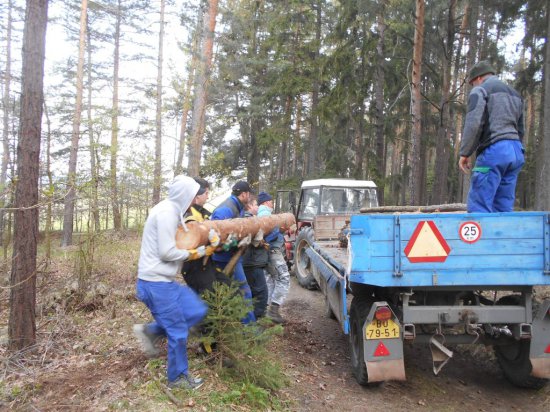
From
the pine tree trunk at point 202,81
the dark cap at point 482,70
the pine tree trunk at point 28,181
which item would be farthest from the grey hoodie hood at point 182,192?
the pine tree trunk at point 202,81

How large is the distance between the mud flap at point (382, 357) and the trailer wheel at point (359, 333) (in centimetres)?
17

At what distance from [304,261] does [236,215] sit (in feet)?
16.4

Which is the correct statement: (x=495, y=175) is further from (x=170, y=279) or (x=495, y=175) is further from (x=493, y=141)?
(x=170, y=279)

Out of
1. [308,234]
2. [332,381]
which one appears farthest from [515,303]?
[308,234]

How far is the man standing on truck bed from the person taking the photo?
14.9 ft

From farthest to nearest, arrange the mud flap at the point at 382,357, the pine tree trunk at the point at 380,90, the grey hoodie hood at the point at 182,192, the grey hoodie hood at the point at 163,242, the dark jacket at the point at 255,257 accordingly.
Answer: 1. the pine tree trunk at the point at 380,90
2. the dark jacket at the point at 255,257
3. the mud flap at the point at 382,357
4. the grey hoodie hood at the point at 182,192
5. the grey hoodie hood at the point at 163,242

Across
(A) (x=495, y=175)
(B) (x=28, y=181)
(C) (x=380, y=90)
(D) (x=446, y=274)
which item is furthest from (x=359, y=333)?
(C) (x=380, y=90)

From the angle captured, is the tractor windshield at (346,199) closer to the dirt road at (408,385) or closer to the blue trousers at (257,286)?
the dirt road at (408,385)

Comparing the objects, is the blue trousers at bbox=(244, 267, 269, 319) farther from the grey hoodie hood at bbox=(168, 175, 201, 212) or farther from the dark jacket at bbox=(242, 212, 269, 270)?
the grey hoodie hood at bbox=(168, 175, 201, 212)

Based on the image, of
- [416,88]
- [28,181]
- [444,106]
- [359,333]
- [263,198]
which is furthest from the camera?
[444,106]

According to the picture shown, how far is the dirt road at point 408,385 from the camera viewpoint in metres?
4.39

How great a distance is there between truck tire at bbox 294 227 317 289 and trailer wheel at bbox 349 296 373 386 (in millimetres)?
4288

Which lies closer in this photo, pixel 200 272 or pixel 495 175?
pixel 200 272

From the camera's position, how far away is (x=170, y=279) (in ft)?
12.0
